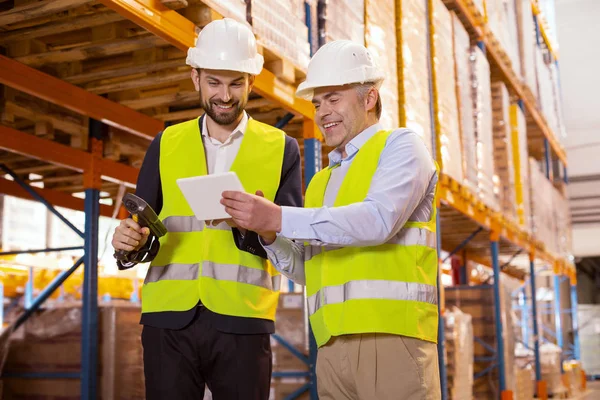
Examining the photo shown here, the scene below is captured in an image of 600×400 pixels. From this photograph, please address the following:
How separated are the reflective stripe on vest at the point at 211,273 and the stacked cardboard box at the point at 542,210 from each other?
1126 centimetres

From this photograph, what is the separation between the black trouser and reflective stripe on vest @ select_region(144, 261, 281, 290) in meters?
0.13

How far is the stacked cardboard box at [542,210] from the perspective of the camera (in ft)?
43.6

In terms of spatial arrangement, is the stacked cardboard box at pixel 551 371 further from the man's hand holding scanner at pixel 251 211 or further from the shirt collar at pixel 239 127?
the man's hand holding scanner at pixel 251 211

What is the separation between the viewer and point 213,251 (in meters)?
2.53

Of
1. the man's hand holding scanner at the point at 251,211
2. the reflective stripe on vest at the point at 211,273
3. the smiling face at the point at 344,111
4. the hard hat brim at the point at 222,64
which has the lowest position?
the reflective stripe on vest at the point at 211,273

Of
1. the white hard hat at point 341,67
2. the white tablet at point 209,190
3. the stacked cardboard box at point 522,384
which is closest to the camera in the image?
the white tablet at point 209,190

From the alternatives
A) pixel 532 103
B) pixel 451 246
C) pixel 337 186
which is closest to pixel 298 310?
pixel 337 186

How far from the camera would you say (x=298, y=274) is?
2.51 m

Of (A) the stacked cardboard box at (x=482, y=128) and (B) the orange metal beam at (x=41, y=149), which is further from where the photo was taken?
(A) the stacked cardboard box at (x=482, y=128)

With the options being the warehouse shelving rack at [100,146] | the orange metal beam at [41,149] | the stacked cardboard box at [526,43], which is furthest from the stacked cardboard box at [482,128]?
the orange metal beam at [41,149]

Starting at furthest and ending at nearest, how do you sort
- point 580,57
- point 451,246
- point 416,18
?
point 580,57 → point 451,246 → point 416,18

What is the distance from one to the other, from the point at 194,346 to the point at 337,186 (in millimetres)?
727

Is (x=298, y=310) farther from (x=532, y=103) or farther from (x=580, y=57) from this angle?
(x=580, y=57)

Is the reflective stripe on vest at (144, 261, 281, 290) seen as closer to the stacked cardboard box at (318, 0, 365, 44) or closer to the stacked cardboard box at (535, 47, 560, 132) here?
the stacked cardboard box at (318, 0, 365, 44)
